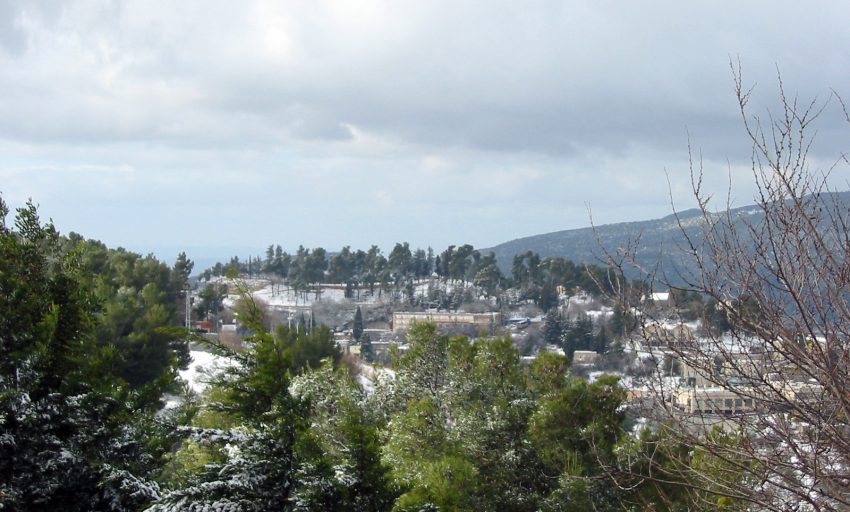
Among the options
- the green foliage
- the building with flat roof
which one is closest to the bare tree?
the green foliage

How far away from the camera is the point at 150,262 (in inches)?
1465

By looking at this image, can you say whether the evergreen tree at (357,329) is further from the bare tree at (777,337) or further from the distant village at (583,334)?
the bare tree at (777,337)

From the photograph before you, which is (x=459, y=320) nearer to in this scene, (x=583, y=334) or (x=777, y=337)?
(x=583, y=334)

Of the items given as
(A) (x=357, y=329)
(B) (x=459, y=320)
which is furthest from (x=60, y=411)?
(B) (x=459, y=320)

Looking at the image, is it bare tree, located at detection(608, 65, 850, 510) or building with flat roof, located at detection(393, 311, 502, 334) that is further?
building with flat roof, located at detection(393, 311, 502, 334)

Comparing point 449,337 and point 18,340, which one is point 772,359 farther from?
point 449,337

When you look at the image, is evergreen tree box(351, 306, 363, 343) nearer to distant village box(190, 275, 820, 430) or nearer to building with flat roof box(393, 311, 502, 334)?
distant village box(190, 275, 820, 430)

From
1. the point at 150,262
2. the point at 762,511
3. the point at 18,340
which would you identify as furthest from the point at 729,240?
the point at 150,262

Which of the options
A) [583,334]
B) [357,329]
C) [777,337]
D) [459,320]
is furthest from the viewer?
[459,320]

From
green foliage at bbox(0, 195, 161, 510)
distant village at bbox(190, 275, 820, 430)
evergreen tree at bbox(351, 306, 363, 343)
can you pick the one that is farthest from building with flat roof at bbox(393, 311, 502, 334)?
green foliage at bbox(0, 195, 161, 510)

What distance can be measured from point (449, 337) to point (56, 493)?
38.8ft

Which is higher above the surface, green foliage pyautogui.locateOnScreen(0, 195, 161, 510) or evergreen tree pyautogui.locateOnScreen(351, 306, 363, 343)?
green foliage pyautogui.locateOnScreen(0, 195, 161, 510)

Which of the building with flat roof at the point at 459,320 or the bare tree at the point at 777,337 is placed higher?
the bare tree at the point at 777,337

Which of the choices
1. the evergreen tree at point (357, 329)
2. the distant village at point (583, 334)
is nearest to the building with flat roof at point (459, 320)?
the distant village at point (583, 334)
